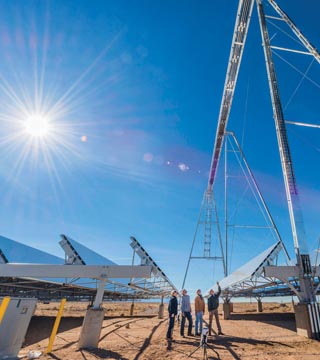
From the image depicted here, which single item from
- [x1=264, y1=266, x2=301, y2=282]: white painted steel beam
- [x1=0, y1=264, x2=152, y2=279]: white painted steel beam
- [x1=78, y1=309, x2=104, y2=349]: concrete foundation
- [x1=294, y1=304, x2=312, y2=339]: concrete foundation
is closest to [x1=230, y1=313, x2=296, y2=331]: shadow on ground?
[x1=294, y1=304, x2=312, y2=339]: concrete foundation

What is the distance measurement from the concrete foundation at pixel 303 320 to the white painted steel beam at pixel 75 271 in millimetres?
6485

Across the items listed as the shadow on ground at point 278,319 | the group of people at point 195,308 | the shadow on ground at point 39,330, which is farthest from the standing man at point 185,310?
the shadow on ground at point 39,330

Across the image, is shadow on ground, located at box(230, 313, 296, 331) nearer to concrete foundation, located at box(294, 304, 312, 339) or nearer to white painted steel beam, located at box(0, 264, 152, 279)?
concrete foundation, located at box(294, 304, 312, 339)

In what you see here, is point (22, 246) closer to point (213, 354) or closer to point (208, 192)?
point (213, 354)

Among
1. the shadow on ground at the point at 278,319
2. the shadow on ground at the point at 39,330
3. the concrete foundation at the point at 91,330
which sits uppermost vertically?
the shadow on ground at the point at 278,319

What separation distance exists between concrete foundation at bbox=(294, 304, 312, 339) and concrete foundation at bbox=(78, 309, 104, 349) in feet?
26.8

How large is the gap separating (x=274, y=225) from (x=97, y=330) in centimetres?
1310

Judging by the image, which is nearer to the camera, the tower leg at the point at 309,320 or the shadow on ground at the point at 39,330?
the tower leg at the point at 309,320

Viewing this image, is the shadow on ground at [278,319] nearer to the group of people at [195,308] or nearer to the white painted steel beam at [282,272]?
the white painted steel beam at [282,272]

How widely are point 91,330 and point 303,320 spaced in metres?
8.48

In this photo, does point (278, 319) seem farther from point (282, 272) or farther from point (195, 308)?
point (195, 308)

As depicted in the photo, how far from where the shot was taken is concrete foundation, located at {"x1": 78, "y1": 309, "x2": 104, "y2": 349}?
8.26 m

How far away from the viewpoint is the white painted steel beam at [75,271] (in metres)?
8.99

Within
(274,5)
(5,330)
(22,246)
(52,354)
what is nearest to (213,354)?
(52,354)
